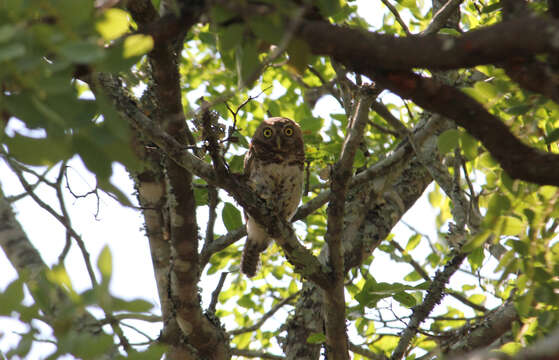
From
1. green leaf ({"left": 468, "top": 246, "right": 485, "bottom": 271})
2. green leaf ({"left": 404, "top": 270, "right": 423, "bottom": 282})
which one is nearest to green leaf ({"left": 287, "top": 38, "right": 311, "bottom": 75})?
green leaf ({"left": 468, "top": 246, "right": 485, "bottom": 271})

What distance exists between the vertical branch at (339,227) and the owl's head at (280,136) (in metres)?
2.45

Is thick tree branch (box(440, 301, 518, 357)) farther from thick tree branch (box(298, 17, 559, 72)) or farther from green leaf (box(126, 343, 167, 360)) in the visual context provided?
thick tree branch (box(298, 17, 559, 72))

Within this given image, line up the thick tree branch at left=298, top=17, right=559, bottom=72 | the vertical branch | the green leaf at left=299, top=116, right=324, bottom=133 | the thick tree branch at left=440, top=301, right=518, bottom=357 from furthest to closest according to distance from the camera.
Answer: the green leaf at left=299, top=116, right=324, bottom=133
the thick tree branch at left=440, top=301, right=518, bottom=357
the vertical branch
the thick tree branch at left=298, top=17, right=559, bottom=72

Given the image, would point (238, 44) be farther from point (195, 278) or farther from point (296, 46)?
point (195, 278)

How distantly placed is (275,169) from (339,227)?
2.54m

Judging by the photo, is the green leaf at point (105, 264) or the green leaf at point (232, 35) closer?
the green leaf at point (105, 264)

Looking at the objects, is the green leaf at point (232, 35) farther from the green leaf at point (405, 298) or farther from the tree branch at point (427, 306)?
the tree branch at point (427, 306)

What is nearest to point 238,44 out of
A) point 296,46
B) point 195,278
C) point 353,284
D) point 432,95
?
point 296,46

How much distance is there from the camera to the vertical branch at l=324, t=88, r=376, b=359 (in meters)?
3.04

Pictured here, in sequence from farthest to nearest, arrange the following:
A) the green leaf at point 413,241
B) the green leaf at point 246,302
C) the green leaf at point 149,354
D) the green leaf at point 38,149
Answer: the green leaf at point 246,302
the green leaf at point 413,241
the green leaf at point 149,354
the green leaf at point 38,149

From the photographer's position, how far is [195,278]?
3.89m

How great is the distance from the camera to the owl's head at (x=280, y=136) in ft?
19.2

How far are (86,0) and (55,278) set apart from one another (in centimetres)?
93

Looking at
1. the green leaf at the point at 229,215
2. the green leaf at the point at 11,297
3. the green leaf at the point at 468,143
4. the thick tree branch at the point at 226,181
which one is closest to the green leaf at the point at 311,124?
the green leaf at the point at 229,215
